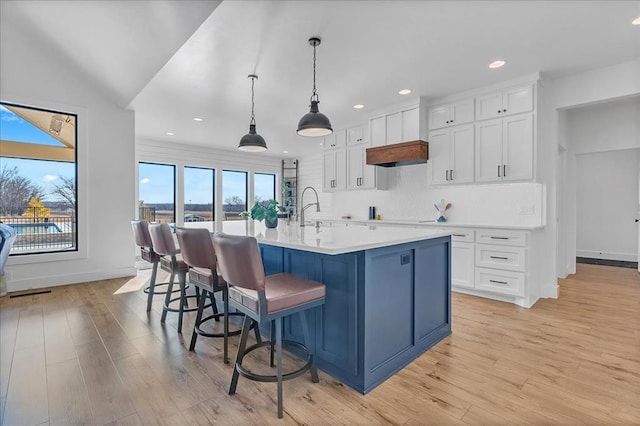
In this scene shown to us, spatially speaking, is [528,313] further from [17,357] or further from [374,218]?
[17,357]

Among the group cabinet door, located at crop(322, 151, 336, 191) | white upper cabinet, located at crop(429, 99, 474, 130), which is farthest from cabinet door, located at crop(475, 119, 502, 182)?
cabinet door, located at crop(322, 151, 336, 191)

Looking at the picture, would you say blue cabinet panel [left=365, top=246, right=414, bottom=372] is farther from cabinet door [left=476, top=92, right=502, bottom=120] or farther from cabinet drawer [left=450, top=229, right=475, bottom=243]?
cabinet door [left=476, top=92, right=502, bottom=120]

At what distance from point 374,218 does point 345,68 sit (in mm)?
3051

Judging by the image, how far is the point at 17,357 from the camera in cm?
237

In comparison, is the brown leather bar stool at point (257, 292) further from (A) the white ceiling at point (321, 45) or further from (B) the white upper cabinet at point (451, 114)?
(B) the white upper cabinet at point (451, 114)

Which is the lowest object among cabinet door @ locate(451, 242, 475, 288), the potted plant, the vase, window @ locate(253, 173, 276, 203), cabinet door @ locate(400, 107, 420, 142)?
cabinet door @ locate(451, 242, 475, 288)

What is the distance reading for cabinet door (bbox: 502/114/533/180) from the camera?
3811 millimetres

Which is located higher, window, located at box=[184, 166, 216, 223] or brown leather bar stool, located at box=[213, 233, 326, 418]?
window, located at box=[184, 166, 216, 223]

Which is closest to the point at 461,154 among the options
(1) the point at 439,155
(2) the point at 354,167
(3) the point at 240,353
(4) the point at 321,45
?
(1) the point at 439,155

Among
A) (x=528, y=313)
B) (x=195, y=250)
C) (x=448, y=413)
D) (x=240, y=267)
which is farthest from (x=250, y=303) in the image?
(x=528, y=313)

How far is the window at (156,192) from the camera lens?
271 inches

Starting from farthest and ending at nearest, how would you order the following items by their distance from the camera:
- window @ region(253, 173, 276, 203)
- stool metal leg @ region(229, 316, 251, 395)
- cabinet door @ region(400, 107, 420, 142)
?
window @ region(253, 173, 276, 203) → cabinet door @ region(400, 107, 420, 142) → stool metal leg @ region(229, 316, 251, 395)

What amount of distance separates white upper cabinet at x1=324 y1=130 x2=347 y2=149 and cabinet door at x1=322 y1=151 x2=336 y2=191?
0.14 metres

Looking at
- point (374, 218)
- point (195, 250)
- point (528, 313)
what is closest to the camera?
point (195, 250)
